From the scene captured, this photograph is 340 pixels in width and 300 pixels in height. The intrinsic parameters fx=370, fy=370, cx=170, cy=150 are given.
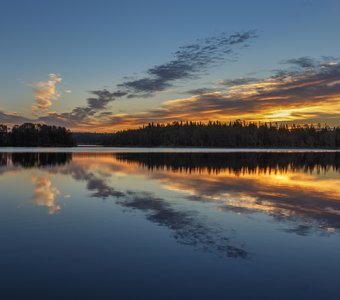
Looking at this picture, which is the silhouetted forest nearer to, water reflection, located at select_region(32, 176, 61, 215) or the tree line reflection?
Result: the tree line reflection

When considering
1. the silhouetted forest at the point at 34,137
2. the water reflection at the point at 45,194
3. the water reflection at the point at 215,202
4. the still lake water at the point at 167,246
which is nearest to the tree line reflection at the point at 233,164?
the water reflection at the point at 215,202

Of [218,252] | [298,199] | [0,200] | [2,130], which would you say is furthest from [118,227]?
[2,130]

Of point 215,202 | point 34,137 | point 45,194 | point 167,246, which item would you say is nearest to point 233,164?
point 215,202

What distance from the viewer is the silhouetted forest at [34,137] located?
172m

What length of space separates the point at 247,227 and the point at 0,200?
13412 millimetres

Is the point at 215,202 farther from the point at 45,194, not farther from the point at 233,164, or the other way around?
the point at 233,164

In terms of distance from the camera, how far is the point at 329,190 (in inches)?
1043

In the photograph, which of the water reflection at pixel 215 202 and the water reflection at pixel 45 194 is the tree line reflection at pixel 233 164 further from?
the water reflection at pixel 45 194

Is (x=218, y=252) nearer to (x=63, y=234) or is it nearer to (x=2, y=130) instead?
(x=63, y=234)

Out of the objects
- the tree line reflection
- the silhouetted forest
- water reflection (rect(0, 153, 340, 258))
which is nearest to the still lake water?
water reflection (rect(0, 153, 340, 258))

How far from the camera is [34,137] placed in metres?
172

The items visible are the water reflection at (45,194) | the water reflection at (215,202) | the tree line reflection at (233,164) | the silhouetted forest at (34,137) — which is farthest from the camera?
the silhouetted forest at (34,137)

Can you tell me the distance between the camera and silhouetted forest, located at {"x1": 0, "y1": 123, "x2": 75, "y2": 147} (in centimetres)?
17212

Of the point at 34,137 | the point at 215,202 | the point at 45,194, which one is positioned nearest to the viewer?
the point at 215,202
